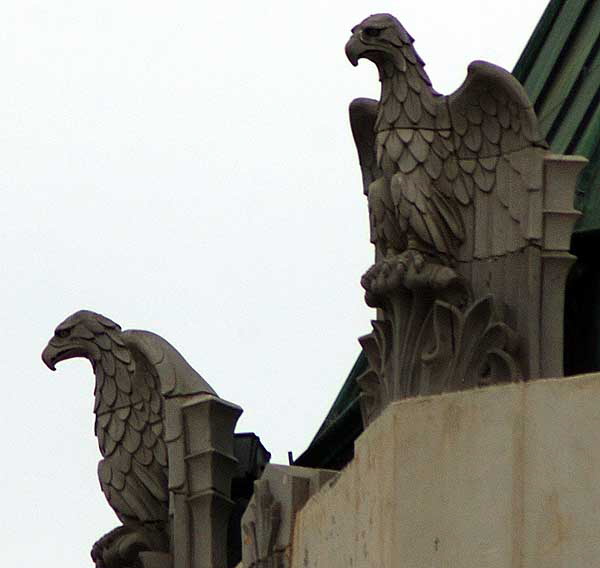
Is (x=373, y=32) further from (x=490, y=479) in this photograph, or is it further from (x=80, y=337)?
(x=80, y=337)

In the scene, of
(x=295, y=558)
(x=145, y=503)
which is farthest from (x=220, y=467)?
(x=295, y=558)

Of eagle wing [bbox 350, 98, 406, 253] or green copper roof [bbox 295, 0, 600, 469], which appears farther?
green copper roof [bbox 295, 0, 600, 469]

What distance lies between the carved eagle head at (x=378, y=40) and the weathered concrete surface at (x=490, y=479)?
8.17 ft

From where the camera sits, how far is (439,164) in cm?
2311

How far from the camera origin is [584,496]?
21.0m

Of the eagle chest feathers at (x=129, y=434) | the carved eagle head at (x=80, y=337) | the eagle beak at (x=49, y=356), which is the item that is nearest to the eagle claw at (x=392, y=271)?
the eagle chest feathers at (x=129, y=434)

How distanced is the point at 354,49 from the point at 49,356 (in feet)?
15.8

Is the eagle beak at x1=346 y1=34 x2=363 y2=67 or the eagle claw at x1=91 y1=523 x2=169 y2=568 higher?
the eagle beak at x1=346 y1=34 x2=363 y2=67

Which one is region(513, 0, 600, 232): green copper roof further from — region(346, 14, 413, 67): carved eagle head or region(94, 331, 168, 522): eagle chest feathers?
region(94, 331, 168, 522): eagle chest feathers

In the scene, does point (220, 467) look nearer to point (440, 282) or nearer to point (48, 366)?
point (48, 366)

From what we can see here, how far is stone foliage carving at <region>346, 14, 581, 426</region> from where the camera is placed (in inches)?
888

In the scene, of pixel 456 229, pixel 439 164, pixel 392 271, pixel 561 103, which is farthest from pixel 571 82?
pixel 392 271

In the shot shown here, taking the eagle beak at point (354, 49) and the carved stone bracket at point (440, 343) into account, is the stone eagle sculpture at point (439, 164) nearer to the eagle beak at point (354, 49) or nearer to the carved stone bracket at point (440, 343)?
the eagle beak at point (354, 49)

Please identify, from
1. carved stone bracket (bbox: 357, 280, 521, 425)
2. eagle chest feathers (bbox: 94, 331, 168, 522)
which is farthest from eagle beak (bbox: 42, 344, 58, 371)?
carved stone bracket (bbox: 357, 280, 521, 425)
